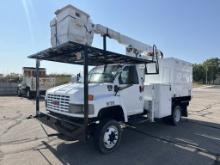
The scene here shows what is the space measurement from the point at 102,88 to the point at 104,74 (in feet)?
3.13

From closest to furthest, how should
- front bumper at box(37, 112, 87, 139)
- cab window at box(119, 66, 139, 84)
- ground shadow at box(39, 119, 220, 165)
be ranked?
front bumper at box(37, 112, 87, 139) → ground shadow at box(39, 119, 220, 165) → cab window at box(119, 66, 139, 84)

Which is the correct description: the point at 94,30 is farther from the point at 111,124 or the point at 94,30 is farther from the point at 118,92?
the point at 111,124

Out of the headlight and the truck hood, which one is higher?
the truck hood

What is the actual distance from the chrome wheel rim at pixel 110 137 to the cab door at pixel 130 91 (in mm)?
743

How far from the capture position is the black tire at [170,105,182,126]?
27.4ft

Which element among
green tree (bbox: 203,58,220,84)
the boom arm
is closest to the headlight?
the boom arm

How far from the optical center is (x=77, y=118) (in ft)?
16.6

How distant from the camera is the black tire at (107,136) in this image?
4965 millimetres

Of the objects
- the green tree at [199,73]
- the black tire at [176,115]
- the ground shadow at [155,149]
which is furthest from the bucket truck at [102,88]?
the green tree at [199,73]

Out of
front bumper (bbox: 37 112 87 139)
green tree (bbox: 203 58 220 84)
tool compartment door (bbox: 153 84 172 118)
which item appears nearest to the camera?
front bumper (bbox: 37 112 87 139)

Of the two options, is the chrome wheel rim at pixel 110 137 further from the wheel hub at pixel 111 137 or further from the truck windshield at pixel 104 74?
the truck windshield at pixel 104 74

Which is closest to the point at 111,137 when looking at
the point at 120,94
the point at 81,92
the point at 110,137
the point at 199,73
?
the point at 110,137

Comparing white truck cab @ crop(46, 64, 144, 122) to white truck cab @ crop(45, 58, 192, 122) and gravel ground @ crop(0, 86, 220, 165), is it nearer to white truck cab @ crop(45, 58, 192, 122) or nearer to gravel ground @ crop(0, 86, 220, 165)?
white truck cab @ crop(45, 58, 192, 122)

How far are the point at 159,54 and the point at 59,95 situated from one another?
4.97m
